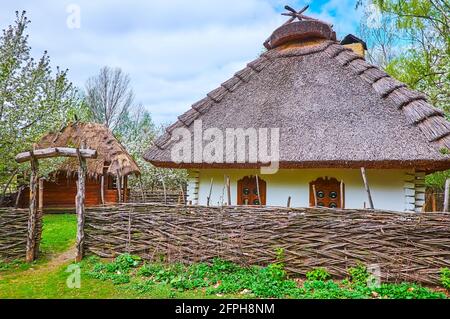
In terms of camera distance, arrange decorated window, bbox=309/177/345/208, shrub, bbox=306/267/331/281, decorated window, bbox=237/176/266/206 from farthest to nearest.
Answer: decorated window, bbox=237/176/266/206, decorated window, bbox=309/177/345/208, shrub, bbox=306/267/331/281

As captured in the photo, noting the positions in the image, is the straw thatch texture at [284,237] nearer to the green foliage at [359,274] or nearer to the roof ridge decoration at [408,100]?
the green foliage at [359,274]

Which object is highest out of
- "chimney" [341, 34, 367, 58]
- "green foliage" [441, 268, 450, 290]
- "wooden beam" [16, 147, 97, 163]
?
"chimney" [341, 34, 367, 58]

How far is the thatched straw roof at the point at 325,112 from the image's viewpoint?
593 cm

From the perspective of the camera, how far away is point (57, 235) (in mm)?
8852

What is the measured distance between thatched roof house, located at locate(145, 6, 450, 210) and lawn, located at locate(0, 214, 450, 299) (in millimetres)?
2249

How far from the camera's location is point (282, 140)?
670cm

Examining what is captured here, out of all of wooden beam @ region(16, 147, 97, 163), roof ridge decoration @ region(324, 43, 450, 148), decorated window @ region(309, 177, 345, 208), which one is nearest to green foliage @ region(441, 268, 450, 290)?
roof ridge decoration @ region(324, 43, 450, 148)

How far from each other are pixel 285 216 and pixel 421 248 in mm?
2053

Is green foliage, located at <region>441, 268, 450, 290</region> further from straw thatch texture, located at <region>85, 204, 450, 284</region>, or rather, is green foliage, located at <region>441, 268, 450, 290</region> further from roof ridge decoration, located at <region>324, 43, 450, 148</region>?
roof ridge decoration, located at <region>324, 43, 450, 148</region>

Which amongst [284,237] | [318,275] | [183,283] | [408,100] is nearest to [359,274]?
[318,275]

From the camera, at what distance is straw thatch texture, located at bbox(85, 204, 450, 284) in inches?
181
